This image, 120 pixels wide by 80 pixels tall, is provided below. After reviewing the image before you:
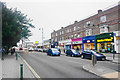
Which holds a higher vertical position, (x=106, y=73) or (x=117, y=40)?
(x=117, y=40)

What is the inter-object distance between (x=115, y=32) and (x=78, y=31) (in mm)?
15467

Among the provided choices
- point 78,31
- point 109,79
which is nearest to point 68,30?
point 78,31

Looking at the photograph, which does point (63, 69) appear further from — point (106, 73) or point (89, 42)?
point (89, 42)

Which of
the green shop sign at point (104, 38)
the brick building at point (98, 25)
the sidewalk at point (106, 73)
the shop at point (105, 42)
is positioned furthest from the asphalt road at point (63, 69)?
the brick building at point (98, 25)

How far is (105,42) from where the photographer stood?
2989 cm

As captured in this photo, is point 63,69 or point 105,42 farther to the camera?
point 105,42

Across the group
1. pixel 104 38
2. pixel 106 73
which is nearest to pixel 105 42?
pixel 104 38

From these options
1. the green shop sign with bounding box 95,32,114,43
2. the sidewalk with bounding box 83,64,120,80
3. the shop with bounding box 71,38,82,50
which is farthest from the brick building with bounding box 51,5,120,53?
the sidewalk with bounding box 83,64,120,80

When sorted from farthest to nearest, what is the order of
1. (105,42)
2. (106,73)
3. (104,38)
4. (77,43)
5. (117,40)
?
(77,43) < (104,38) < (105,42) < (117,40) < (106,73)

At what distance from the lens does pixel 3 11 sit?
842 inches

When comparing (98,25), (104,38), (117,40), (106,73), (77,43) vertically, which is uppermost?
(98,25)

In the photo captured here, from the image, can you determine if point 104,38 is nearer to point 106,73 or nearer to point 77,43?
point 77,43

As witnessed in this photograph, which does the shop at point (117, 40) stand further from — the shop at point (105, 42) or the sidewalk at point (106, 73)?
the sidewalk at point (106, 73)

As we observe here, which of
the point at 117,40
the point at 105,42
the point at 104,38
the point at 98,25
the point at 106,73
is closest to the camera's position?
the point at 106,73
